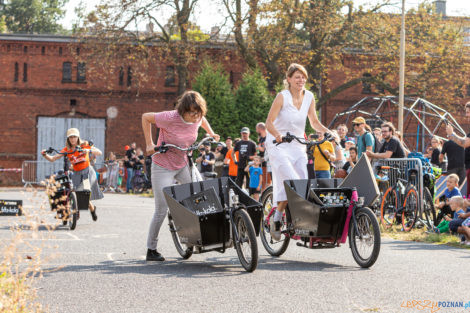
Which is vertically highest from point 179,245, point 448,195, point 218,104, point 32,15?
point 32,15

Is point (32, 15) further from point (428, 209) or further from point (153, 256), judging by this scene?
point (153, 256)

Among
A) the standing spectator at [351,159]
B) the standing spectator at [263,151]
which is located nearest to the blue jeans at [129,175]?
the standing spectator at [263,151]

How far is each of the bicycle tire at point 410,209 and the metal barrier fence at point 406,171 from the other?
210 millimetres

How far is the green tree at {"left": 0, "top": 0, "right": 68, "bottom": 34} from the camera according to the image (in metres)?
69.8

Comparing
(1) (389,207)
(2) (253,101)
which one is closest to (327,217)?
(1) (389,207)

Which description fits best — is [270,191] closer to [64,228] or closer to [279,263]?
[279,263]

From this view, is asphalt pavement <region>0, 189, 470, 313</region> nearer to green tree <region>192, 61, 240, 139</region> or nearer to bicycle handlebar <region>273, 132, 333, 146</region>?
bicycle handlebar <region>273, 132, 333, 146</region>

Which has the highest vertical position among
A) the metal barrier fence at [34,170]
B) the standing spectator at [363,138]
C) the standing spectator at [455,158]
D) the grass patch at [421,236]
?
the standing spectator at [363,138]

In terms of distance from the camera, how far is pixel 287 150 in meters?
8.55

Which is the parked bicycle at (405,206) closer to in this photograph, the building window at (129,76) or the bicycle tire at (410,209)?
the bicycle tire at (410,209)

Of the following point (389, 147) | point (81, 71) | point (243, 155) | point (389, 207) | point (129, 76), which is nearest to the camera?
point (389, 207)

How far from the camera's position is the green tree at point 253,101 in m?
35.2

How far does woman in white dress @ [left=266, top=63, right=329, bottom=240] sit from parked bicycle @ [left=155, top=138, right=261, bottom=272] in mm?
630

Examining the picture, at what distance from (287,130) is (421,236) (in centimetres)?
428
